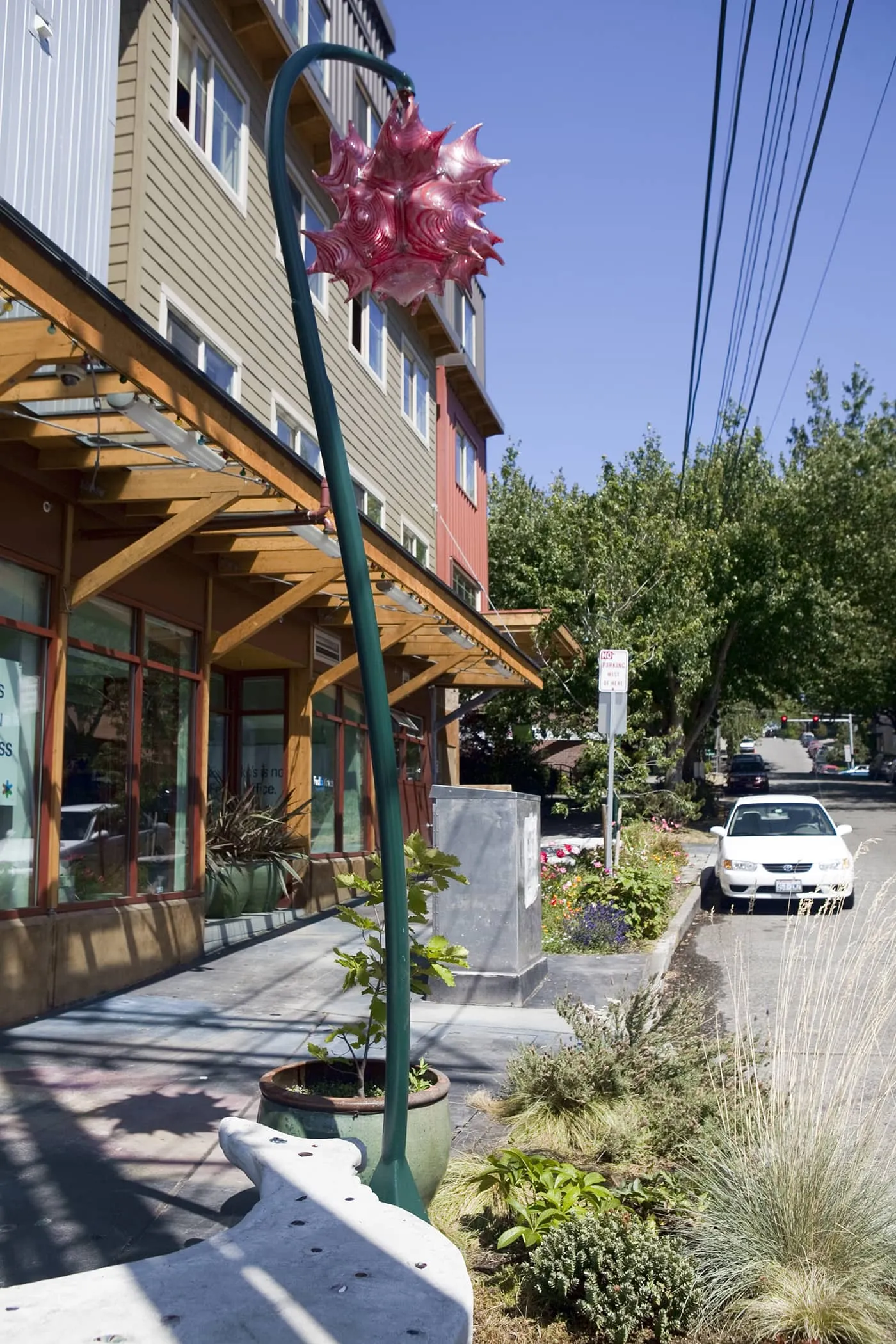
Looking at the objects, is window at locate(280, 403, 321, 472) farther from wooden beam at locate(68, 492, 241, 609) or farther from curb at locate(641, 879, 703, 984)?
curb at locate(641, 879, 703, 984)

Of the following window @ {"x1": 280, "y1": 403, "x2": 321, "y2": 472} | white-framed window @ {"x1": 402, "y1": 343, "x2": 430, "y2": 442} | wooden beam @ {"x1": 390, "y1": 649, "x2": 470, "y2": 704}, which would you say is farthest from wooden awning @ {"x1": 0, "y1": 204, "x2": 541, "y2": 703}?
white-framed window @ {"x1": 402, "y1": 343, "x2": 430, "y2": 442}

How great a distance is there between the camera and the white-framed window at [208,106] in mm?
12023

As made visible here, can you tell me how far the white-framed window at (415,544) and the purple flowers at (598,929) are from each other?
9088 mm

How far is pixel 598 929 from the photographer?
11438mm

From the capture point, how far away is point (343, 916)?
4.76 metres

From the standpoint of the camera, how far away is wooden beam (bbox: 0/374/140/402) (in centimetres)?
712

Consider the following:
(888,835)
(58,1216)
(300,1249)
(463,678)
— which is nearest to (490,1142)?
(58,1216)

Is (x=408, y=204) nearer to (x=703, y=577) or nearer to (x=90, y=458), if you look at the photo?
(x=90, y=458)

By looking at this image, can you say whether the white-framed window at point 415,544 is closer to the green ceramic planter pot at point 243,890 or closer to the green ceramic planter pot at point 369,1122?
the green ceramic planter pot at point 243,890

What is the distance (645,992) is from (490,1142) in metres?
1.06

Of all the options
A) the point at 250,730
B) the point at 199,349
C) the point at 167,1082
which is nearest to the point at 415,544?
the point at 250,730

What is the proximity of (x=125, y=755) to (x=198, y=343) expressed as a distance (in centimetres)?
464

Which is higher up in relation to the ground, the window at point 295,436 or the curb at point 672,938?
the window at point 295,436

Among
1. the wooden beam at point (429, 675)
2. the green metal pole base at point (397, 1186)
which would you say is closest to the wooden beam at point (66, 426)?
the green metal pole base at point (397, 1186)
